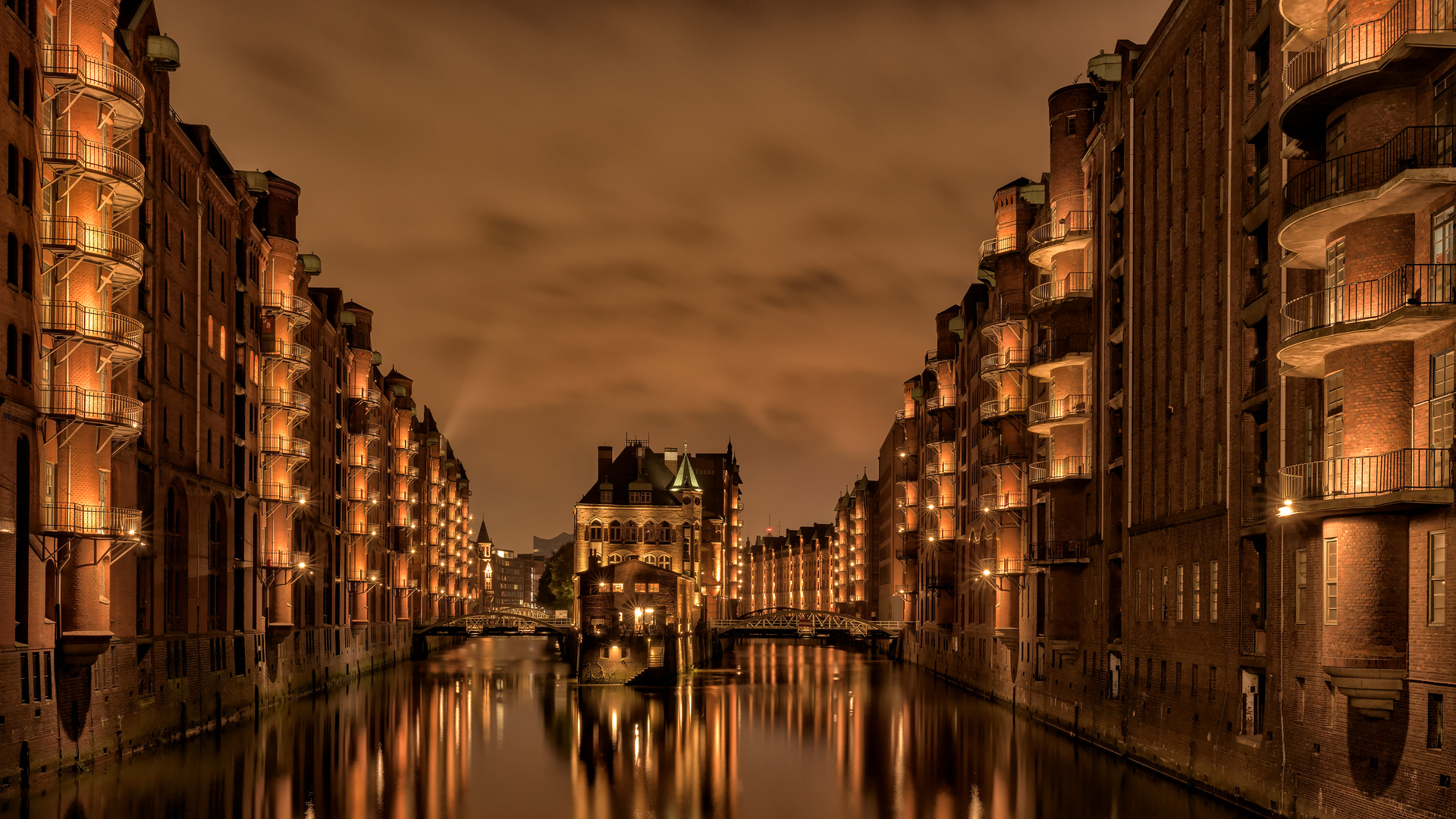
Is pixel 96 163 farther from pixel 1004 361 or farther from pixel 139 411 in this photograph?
pixel 1004 361

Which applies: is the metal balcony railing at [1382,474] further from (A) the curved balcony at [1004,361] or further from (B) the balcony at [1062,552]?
(A) the curved balcony at [1004,361]

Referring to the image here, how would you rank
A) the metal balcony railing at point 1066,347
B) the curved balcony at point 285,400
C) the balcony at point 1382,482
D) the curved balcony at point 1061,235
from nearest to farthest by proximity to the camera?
the balcony at point 1382,482
the metal balcony railing at point 1066,347
the curved balcony at point 1061,235
the curved balcony at point 285,400

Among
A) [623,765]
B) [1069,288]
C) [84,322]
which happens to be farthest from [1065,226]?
[84,322]

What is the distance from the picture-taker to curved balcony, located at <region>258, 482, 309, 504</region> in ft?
244

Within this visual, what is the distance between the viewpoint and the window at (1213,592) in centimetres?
4162

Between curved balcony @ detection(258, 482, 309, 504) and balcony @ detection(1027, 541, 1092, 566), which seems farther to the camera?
curved balcony @ detection(258, 482, 309, 504)

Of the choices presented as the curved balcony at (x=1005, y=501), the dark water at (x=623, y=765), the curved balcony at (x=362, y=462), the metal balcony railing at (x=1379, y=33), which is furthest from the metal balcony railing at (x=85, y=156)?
the curved balcony at (x=362, y=462)

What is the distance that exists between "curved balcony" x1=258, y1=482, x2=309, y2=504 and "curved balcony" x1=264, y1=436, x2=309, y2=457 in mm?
1629

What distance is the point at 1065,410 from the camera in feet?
199

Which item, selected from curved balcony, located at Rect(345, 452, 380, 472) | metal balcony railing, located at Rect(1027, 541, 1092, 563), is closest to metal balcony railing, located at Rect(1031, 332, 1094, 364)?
metal balcony railing, located at Rect(1027, 541, 1092, 563)

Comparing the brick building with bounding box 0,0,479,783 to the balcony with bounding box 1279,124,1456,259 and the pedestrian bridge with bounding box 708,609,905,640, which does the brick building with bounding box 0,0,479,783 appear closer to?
the balcony with bounding box 1279,124,1456,259

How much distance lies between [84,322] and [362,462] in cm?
5964

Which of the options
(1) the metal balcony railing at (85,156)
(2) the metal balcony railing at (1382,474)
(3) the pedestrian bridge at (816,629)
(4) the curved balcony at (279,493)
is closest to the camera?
(2) the metal balcony railing at (1382,474)

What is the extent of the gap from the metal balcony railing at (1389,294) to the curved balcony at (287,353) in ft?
184
